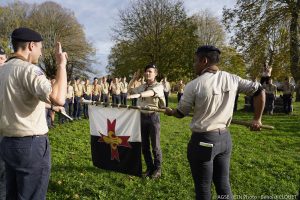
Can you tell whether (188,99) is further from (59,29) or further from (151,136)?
(59,29)

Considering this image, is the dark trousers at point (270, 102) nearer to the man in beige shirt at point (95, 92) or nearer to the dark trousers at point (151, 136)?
the man in beige shirt at point (95, 92)


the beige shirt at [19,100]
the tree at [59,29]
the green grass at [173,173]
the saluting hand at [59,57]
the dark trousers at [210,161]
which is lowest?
the green grass at [173,173]

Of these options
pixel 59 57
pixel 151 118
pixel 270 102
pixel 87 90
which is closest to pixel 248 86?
pixel 59 57

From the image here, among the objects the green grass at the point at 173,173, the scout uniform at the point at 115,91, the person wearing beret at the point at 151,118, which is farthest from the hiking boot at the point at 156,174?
the scout uniform at the point at 115,91

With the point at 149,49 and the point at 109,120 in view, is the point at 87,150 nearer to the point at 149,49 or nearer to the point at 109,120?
the point at 109,120

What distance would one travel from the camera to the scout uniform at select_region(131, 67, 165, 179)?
Result: 22.1 ft

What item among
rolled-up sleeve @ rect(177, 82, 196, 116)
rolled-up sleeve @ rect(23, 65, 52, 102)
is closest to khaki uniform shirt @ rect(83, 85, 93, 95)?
rolled-up sleeve @ rect(177, 82, 196, 116)

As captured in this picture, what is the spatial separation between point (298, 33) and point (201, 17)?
3275 centimetres

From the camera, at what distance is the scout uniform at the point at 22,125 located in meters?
3.57

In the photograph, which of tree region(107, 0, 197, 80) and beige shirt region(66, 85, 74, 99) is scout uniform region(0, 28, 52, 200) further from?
tree region(107, 0, 197, 80)

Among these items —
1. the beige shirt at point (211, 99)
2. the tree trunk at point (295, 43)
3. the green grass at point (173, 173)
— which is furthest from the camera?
the tree trunk at point (295, 43)

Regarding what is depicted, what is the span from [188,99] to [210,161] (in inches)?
30.8

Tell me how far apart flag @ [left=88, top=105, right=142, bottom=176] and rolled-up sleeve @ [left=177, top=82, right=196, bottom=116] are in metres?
1.96

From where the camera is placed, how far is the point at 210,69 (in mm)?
4211
